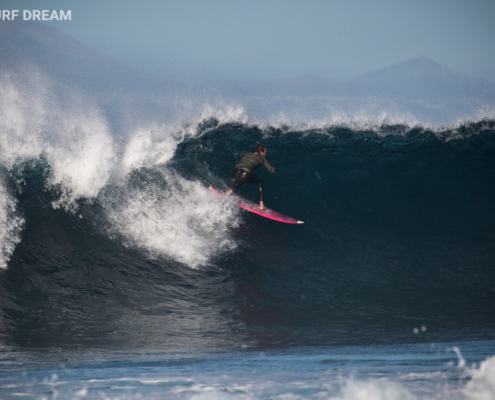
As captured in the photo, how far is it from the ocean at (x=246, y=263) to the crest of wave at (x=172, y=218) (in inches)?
1.3

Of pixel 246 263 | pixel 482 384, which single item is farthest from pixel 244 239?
pixel 482 384

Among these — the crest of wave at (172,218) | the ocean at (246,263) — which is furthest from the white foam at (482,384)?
the crest of wave at (172,218)

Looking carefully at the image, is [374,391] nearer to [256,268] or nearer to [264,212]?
[256,268]

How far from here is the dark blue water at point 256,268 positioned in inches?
113

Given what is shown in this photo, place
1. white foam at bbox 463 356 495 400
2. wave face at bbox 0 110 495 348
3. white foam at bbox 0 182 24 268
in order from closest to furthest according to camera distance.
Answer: white foam at bbox 463 356 495 400, wave face at bbox 0 110 495 348, white foam at bbox 0 182 24 268

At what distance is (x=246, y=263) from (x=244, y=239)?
692mm

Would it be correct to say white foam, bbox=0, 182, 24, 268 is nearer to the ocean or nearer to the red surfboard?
the ocean

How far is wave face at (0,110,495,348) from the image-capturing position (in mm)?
4453

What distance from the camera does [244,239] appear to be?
21.3 feet

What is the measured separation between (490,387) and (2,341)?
4.40 metres

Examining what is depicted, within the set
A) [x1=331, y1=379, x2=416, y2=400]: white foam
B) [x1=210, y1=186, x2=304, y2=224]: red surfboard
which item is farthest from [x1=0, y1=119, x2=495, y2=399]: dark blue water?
[x1=210, y1=186, x2=304, y2=224]: red surfboard

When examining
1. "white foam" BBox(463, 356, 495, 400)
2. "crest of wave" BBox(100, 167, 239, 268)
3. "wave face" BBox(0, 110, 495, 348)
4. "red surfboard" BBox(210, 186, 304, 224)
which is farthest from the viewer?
"red surfboard" BBox(210, 186, 304, 224)

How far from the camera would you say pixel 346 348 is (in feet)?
12.5

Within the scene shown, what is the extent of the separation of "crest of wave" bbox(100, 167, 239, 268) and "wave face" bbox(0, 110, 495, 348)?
0.10 feet
